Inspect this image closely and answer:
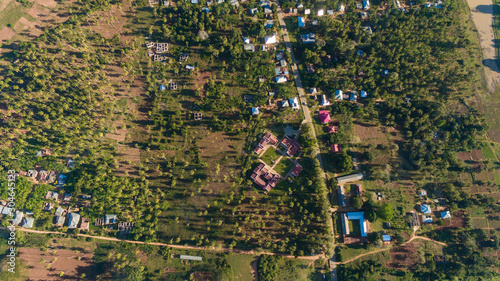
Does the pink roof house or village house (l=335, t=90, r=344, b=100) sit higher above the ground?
village house (l=335, t=90, r=344, b=100)

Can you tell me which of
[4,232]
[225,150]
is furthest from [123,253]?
[225,150]

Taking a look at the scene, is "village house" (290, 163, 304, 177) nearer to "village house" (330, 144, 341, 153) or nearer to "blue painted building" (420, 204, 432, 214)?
"village house" (330, 144, 341, 153)

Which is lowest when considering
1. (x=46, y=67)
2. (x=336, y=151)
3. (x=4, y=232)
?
(x=4, y=232)

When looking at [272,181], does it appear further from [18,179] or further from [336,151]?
[18,179]

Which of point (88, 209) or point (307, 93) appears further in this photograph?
point (307, 93)

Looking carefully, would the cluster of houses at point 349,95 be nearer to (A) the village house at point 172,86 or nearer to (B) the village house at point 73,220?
(A) the village house at point 172,86

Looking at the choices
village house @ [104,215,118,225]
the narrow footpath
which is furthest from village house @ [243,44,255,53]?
village house @ [104,215,118,225]

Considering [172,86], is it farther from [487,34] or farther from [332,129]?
[487,34]
